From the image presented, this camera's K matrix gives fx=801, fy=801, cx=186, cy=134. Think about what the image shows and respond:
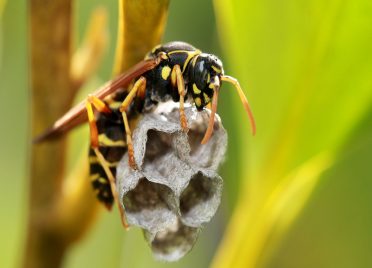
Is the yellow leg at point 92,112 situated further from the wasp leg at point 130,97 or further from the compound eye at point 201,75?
the compound eye at point 201,75

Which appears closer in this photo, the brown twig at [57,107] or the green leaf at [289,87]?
the brown twig at [57,107]

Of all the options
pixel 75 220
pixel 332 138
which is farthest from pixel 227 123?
pixel 75 220

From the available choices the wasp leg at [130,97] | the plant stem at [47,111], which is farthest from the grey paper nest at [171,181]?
the plant stem at [47,111]

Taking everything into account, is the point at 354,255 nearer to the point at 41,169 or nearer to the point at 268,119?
the point at 268,119

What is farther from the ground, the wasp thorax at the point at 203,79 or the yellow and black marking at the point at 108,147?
the wasp thorax at the point at 203,79

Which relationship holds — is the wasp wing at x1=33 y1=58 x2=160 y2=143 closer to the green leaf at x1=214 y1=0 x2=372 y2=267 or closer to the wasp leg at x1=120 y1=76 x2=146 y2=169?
the wasp leg at x1=120 y1=76 x2=146 y2=169

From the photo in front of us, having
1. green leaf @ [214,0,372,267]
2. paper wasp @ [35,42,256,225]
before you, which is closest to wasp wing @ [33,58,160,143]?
paper wasp @ [35,42,256,225]
